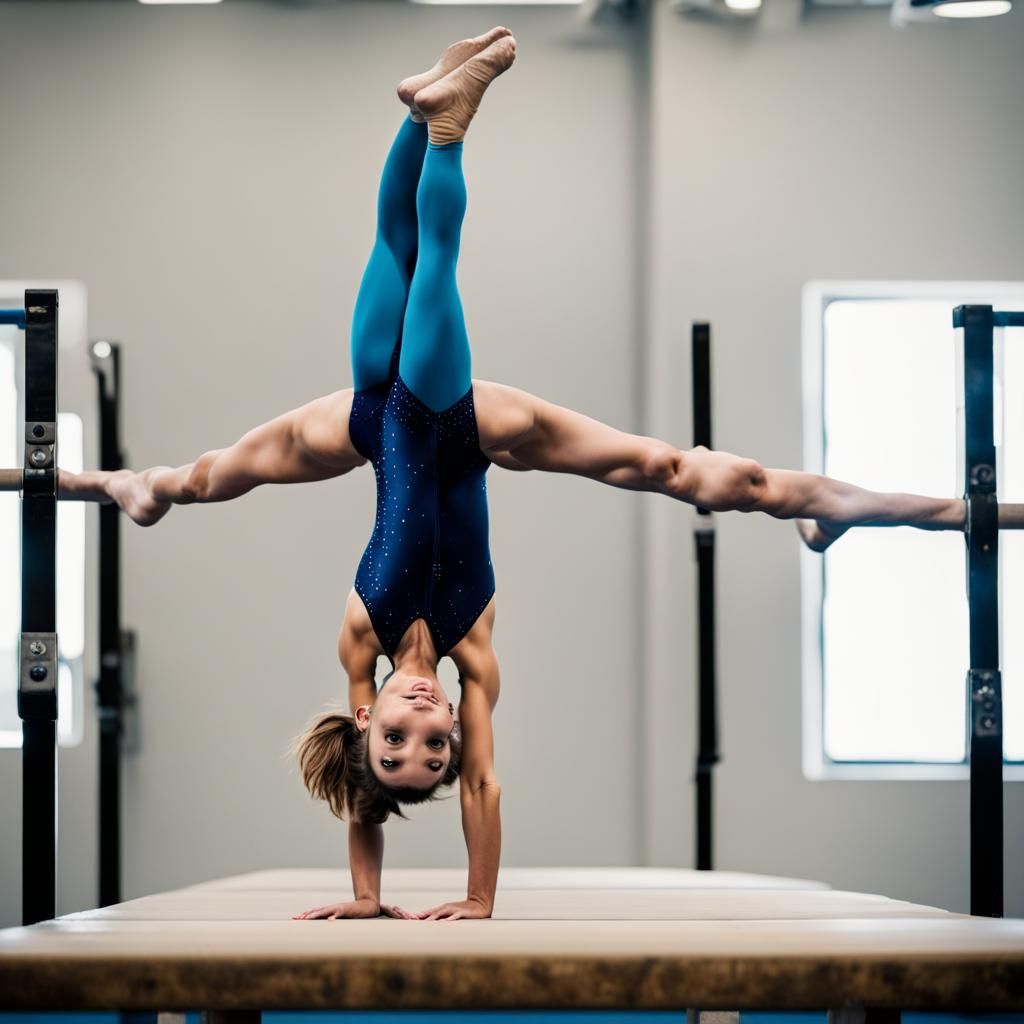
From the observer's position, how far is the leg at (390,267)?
8.71 ft

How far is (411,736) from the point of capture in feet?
7.77

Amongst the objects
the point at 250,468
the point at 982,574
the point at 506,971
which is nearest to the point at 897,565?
the point at 982,574

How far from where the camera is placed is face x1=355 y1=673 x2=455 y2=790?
7.76 ft

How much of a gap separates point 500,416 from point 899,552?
3.06 m

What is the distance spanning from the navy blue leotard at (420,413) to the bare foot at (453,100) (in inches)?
1.3

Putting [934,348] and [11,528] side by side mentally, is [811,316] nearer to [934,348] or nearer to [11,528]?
[934,348]

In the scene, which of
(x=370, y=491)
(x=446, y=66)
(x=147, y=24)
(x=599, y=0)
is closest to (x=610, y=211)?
(x=599, y=0)

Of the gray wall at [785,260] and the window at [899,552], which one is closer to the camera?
the gray wall at [785,260]

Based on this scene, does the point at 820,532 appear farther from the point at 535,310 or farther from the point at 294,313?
the point at 294,313

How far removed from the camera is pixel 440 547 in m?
2.66

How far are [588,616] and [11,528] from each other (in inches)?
98.3

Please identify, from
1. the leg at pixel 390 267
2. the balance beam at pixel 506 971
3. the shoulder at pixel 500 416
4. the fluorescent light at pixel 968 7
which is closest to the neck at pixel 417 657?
the shoulder at pixel 500 416

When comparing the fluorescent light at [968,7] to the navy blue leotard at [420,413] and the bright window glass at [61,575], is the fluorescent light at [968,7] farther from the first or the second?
the bright window glass at [61,575]

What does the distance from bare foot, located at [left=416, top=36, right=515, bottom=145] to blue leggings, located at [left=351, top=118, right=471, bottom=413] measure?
3 centimetres
